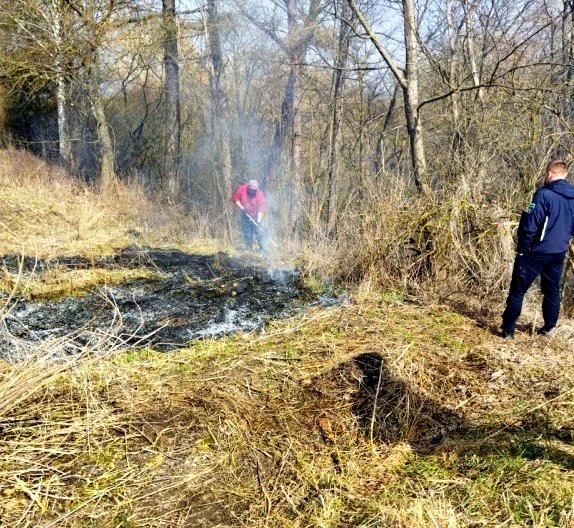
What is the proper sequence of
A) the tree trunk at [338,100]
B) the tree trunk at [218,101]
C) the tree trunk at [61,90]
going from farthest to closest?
1. the tree trunk at [218,101]
2. the tree trunk at [61,90]
3. the tree trunk at [338,100]

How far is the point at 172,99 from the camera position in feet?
46.0

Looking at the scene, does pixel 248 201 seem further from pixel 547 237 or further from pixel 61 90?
pixel 61 90

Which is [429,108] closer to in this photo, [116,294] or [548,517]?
[116,294]

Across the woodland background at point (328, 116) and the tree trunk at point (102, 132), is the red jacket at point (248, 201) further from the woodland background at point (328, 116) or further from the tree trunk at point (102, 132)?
the tree trunk at point (102, 132)

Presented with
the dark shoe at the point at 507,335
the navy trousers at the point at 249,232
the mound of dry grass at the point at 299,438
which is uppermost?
the navy trousers at the point at 249,232

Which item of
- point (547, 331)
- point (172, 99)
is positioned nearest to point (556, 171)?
point (547, 331)

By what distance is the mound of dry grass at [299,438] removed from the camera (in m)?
2.21

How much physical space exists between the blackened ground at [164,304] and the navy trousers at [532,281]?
2404 mm

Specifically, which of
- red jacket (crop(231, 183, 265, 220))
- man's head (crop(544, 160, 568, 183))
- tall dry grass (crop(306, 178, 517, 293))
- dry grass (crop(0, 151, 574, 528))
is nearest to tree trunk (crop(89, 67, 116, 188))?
red jacket (crop(231, 183, 265, 220))

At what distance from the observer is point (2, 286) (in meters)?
5.98

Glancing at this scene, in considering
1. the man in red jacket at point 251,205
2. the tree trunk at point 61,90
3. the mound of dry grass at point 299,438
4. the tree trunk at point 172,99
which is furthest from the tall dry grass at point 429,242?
the tree trunk at point 61,90

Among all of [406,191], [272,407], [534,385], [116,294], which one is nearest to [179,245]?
[116,294]

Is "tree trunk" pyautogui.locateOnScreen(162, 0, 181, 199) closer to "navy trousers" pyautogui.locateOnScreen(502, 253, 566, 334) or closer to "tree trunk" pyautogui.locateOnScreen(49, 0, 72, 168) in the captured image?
"tree trunk" pyautogui.locateOnScreen(49, 0, 72, 168)

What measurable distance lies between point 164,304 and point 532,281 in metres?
4.10
